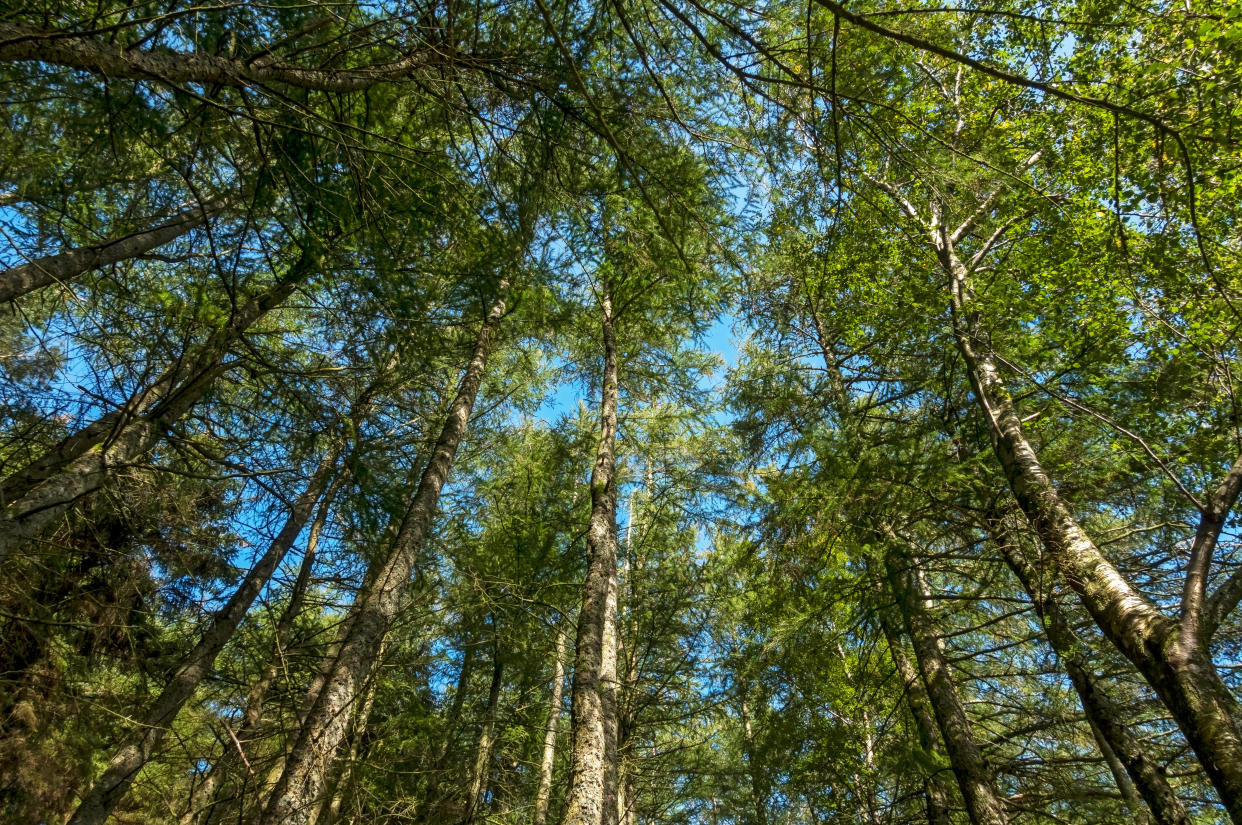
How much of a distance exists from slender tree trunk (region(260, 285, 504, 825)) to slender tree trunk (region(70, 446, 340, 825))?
2.69 ft

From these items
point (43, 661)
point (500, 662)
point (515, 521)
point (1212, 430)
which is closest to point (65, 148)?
point (43, 661)

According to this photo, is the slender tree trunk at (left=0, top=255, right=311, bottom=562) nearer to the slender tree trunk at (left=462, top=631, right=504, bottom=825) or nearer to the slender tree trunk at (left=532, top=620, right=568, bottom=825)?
the slender tree trunk at (left=462, top=631, right=504, bottom=825)

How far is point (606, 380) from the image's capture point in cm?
753

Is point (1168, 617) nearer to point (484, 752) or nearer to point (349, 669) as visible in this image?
point (349, 669)

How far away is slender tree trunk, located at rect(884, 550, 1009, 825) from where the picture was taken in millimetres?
5059

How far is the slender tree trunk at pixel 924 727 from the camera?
18.7 ft

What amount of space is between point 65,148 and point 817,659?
934cm

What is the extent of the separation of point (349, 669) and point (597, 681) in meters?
2.02

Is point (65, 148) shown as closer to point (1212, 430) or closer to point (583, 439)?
point (583, 439)

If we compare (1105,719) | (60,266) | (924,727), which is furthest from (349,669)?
(924,727)

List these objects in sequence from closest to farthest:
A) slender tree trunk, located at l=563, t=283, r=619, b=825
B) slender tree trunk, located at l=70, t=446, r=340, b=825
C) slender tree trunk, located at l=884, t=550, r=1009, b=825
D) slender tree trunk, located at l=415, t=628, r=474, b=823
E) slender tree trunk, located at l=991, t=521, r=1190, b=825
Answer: slender tree trunk, located at l=991, t=521, r=1190, b=825, slender tree trunk, located at l=563, t=283, r=619, b=825, slender tree trunk, located at l=70, t=446, r=340, b=825, slender tree trunk, located at l=884, t=550, r=1009, b=825, slender tree trunk, located at l=415, t=628, r=474, b=823

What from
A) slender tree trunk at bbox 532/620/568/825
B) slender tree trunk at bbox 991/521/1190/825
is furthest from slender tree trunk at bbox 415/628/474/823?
slender tree trunk at bbox 991/521/1190/825

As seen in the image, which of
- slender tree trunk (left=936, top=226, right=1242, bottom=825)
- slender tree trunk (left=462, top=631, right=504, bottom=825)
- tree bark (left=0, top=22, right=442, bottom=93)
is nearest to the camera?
tree bark (left=0, top=22, right=442, bottom=93)

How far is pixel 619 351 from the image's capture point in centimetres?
946
